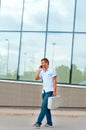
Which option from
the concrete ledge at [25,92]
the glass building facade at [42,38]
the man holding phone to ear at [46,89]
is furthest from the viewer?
the glass building facade at [42,38]

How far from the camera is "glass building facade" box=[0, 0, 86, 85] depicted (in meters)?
17.3

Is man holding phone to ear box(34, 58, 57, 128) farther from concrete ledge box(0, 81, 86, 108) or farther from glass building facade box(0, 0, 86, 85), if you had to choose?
glass building facade box(0, 0, 86, 85)

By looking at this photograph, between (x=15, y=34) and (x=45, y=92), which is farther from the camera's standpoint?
(x=15, y=34)

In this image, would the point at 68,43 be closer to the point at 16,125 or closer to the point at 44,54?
the point at 44,54

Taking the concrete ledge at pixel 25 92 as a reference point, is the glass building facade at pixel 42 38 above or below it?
above

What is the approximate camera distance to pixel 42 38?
17.8 m

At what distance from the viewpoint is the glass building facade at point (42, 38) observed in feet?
56.8

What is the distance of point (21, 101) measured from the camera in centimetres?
1727

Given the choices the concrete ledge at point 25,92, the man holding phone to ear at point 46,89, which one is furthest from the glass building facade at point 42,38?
the man holding phone to ear at point 46,89

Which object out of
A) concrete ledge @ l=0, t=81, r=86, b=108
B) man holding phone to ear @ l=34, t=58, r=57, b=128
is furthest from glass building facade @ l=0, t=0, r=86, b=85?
man holding phone to ear @ l=34, t=58, r=57, b=128

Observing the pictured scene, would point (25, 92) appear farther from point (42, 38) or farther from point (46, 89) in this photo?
point (46, 89)

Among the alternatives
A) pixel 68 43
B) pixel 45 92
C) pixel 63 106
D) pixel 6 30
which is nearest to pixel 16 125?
pixel 45 92

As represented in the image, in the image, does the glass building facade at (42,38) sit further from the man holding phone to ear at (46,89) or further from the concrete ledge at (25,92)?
the man holding phone to ear at (46,89)

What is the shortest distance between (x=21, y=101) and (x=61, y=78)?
1820mm
